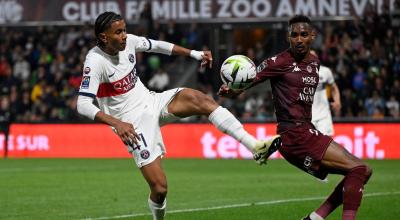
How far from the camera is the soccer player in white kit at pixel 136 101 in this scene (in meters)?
9.27

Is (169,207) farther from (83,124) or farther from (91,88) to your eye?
(83,124)

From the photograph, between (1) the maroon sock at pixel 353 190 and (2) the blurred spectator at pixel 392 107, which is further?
(2) the blurred spectator at pixel 392 107

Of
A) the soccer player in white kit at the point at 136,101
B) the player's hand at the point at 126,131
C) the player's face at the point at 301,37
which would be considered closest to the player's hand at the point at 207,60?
the soccer player in white kit at the point at 136,101

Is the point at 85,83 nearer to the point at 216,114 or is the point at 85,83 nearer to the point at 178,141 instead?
the point at 216,114

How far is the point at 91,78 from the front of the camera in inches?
364

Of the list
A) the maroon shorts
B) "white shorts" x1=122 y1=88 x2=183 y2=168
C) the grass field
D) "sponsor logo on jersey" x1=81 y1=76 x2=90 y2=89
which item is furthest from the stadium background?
"sponsor logo on jersey" x1=81 y1=76 x2=90 y2=89

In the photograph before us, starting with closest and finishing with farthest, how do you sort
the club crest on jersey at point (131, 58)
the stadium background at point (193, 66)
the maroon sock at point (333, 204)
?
the maroon sock at point (333, 204)
the club crest on jersey at point (131, 58)
the stadium background at point (193, 66)

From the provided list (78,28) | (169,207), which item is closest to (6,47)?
(78,28)

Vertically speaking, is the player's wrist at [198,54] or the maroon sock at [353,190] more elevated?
the player's wrist at [198,54]

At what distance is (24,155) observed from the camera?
1017 inches

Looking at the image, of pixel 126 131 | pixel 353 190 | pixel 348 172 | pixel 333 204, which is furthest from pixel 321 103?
pixel 126 131

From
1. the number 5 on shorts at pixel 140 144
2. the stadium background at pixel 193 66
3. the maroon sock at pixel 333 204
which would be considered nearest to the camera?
the maroon sock at pixel 333 204

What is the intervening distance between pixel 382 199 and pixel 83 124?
13.5 m

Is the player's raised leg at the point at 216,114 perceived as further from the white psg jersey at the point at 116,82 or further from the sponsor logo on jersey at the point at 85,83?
the sponsor logo on jersey at the point at 85,83
